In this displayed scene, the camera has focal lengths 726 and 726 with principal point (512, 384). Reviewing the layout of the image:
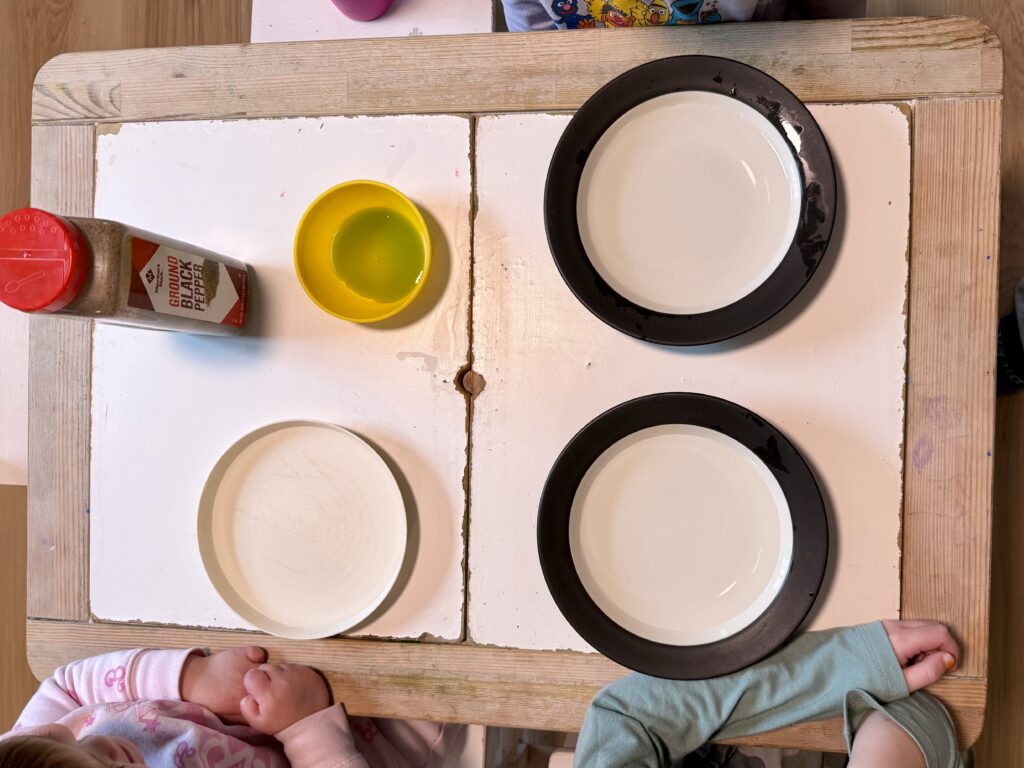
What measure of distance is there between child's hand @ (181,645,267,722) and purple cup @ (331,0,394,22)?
896mm

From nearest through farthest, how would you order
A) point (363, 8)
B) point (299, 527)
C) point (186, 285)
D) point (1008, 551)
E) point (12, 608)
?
1. point (186, 285)
2. point (299, 527)
3. point (363, 8)
4. point (1008, 551)
5. point (12, 608)

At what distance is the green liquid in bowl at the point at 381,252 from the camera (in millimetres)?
862

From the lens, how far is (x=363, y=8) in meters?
1.07

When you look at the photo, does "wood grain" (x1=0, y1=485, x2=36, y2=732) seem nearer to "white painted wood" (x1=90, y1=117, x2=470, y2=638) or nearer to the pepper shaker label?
"white painted wood" (x1=90, y1=117, x2=470, y2=638)

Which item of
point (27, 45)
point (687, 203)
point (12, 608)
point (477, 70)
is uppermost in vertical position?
point (27, 45)

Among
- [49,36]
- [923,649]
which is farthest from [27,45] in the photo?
[923,649]

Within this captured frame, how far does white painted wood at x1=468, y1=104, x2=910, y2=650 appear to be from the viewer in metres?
0.81

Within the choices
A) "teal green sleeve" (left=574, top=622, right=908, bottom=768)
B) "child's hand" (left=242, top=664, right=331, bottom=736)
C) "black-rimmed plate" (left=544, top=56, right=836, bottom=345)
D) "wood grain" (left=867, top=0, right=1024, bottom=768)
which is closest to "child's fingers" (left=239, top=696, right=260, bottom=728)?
"child's hand" (left=242, top=664, right=331, bottom=736)

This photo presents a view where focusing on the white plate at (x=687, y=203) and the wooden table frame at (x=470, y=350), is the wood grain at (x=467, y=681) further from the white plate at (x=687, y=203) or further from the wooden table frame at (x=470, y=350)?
the white plate at (x=687, y=203)

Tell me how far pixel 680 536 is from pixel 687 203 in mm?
375

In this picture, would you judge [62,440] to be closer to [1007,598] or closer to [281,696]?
[281,696]

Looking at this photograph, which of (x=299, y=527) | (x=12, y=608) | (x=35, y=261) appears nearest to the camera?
(x=35, y=261)

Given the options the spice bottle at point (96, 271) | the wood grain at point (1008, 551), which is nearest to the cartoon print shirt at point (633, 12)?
the spice bottle at point (96, 271)

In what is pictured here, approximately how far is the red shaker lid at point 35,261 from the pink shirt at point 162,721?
47 centimetres
